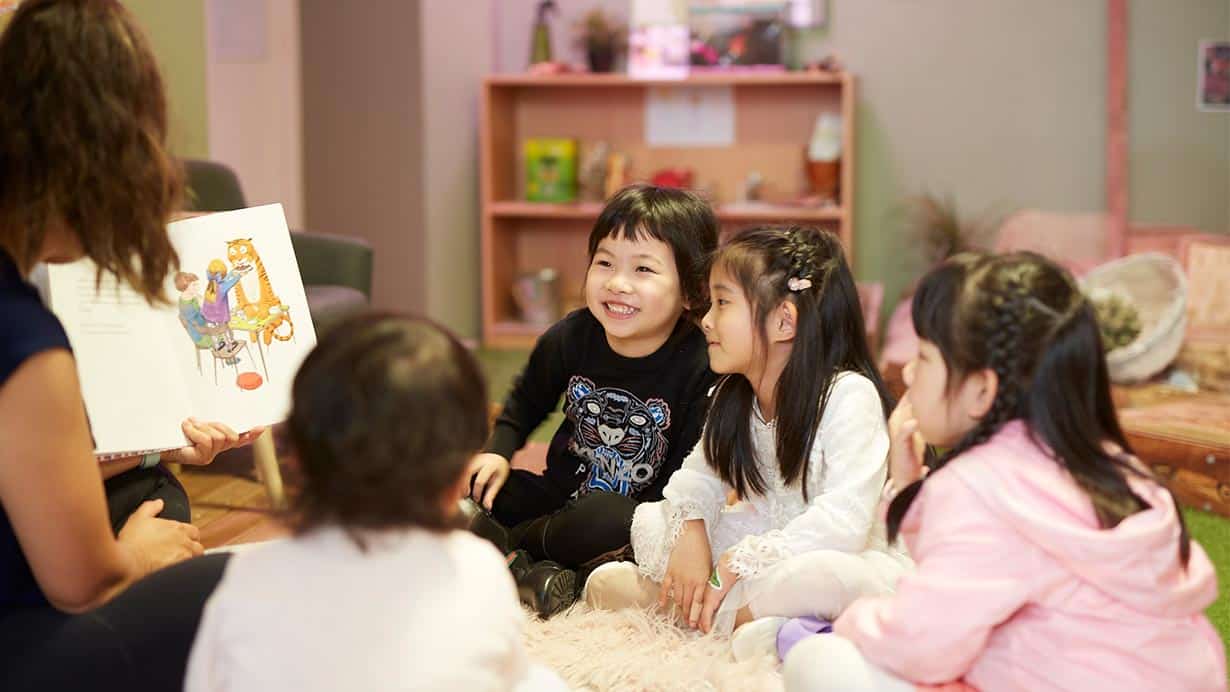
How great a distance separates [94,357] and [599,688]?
2.96 feet

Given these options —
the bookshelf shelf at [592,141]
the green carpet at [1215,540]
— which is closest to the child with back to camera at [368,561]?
the green carpet at [1215,540]

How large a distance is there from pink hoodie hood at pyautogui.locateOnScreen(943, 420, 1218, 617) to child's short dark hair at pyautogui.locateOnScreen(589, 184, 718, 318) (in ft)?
2.80

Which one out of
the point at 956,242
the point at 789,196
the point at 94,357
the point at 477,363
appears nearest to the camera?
the point at 477,363

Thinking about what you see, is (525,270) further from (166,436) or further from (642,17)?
(166,436)

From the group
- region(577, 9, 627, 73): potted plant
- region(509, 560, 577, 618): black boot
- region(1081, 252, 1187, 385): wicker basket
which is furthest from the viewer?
region(577, 9, 627, 73): potted plant

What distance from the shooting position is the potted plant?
202 inches

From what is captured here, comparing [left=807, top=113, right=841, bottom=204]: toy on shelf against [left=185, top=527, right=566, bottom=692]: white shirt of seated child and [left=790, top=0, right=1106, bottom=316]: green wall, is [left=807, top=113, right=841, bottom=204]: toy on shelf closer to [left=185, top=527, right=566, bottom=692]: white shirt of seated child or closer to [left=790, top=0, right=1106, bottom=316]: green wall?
[left=790, top=0, right=1106, bottom=316]: green wall

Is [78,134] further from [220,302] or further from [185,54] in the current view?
[185,54]

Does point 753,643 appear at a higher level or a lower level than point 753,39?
lower

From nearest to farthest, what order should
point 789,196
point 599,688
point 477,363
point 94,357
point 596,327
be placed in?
point 477,363 → point 599,688 → point 94,357 → point 596,327 → point 789,196

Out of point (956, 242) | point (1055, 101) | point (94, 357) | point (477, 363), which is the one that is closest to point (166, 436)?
point (94, 357)

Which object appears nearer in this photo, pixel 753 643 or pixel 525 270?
pixel 753 643

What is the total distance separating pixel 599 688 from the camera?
5.85 feet

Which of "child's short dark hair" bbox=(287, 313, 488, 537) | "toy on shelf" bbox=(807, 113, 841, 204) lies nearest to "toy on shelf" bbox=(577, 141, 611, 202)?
"toy on shelf" bbox=(807, 113, 841, 204)
